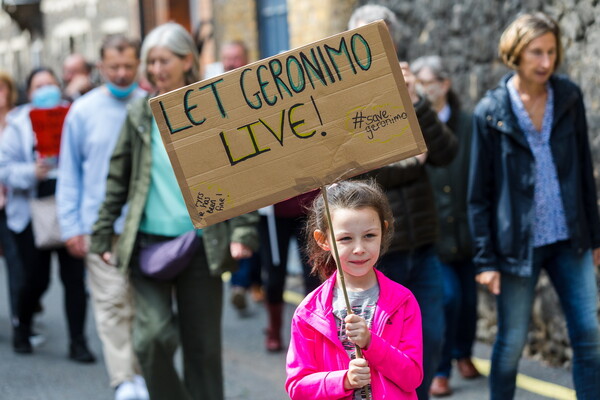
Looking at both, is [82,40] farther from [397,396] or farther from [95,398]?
[397,396]

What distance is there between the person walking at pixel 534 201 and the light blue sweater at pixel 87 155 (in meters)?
2.26

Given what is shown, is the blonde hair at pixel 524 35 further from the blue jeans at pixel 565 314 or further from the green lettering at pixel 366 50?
the green lettering at pixel 366 50

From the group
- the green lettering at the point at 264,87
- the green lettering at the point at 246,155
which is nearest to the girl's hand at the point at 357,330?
the green lettering at the point at 246,155

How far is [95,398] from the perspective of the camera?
6.80 meters

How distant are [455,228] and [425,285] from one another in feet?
5.70

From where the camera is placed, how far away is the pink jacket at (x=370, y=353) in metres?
3.46

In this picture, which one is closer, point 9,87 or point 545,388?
point 545,388

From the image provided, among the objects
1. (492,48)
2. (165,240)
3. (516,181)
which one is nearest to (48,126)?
(165,240)

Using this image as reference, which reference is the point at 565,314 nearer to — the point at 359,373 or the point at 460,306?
the point at 460,306

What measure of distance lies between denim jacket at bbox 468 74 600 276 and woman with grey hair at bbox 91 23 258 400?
3.60 feet

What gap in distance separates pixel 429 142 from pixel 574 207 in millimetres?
731

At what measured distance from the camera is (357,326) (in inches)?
133

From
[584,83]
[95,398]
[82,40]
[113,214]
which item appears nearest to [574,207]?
[584,83]

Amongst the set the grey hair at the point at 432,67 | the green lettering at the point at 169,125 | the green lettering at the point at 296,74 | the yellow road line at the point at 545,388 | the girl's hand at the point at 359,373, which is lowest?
the yellow road line at the point at 545,388
